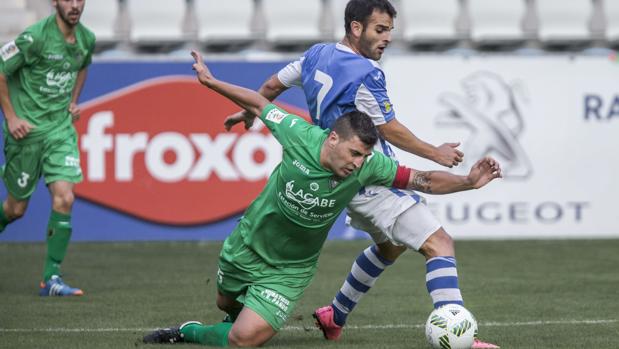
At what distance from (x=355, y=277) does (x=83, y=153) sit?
22.2ft

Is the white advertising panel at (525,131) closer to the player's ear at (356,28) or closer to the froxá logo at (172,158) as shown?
the froxá logo at (172,158)

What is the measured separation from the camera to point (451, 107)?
47.4 feet

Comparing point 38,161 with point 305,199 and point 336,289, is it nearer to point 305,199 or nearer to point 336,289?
point 336,289

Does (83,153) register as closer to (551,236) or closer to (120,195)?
(120,195)

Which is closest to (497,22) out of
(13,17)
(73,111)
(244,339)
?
(13,17)

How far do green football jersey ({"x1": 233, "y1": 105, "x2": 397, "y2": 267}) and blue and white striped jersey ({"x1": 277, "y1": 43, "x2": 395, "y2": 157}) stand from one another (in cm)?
33

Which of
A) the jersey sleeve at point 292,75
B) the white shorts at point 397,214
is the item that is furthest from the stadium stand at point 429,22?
the white shorts at point 397,214

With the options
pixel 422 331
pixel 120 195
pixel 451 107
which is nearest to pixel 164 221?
pixel 120 195

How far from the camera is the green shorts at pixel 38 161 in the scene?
10.2 metres

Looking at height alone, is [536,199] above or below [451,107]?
below

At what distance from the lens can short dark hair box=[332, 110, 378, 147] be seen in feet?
21.9

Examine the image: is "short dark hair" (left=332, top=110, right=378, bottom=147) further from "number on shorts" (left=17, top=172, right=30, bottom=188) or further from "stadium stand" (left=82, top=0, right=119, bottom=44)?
"stadium stand" (left=82, top=0, right=119, bottom=44)

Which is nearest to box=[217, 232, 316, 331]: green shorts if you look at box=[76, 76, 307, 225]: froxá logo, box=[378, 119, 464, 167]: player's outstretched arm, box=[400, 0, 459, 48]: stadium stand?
box=[378, 119, 464, 167]: player's outstretched arm

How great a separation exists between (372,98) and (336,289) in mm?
3347
